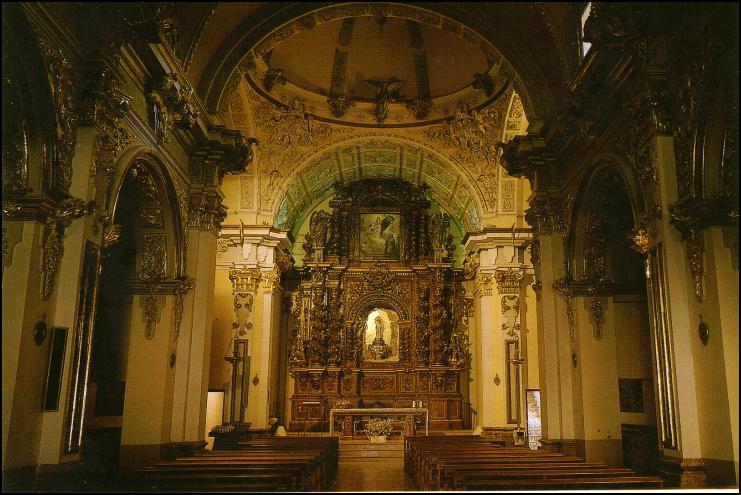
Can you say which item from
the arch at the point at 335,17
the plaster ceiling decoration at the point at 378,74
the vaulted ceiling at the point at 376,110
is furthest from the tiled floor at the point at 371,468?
the plaster ceiling decoration at the point at 378,74

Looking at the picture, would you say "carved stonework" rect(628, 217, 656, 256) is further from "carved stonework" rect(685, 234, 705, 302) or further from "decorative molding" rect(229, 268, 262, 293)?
"decorative molding" rect(229, 268, 262, 293)

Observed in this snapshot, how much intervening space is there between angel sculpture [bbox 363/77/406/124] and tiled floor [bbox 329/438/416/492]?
827 cm

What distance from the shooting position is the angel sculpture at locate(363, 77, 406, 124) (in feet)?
54.0

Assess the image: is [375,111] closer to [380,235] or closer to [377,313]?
[380,235]

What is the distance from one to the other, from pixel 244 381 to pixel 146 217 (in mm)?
6733

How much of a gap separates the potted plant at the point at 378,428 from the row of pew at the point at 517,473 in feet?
23.9

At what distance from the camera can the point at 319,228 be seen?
20.7m

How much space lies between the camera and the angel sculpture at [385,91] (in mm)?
16453

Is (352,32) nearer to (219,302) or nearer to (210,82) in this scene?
(210,82)

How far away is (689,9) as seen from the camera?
6.12 meters

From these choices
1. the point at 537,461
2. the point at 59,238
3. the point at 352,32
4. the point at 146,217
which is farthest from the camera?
the point at 352,32

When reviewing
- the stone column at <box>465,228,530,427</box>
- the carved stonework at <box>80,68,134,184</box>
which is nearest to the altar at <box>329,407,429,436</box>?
the stone column at <box>465,228,530,427</box>

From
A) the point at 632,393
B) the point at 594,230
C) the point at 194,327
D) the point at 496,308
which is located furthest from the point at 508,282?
the point at 194,327

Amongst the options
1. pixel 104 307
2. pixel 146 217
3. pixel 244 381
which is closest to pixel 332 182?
Result: pixel 244 381
